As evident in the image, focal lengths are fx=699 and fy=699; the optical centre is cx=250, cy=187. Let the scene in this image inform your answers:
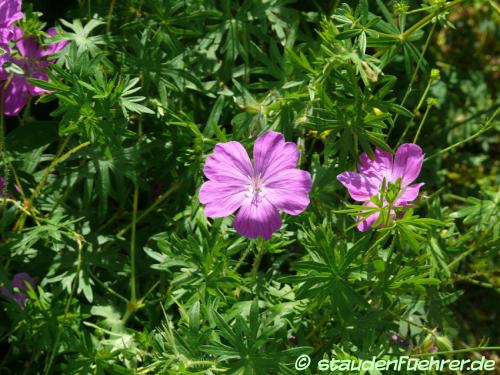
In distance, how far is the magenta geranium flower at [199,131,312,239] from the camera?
150 cm

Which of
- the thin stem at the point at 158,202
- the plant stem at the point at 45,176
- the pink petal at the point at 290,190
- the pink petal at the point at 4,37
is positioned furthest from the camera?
the thin stem at the point at 158,202

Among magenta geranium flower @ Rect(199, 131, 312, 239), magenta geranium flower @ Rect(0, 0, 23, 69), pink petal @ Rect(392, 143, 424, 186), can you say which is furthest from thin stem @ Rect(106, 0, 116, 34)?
pink petal @ Rect(392, 143, 424, 186)

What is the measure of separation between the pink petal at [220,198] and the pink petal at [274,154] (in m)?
0.07

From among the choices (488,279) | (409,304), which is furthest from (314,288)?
(488,279)

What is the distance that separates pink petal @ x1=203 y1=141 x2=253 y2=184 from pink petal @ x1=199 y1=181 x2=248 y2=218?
17mm

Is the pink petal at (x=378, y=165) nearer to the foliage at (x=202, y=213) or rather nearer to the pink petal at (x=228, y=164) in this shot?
the foliage at (x=202, y=213)

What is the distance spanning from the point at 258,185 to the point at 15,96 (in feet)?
2.52

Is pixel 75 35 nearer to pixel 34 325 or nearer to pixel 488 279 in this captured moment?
pixel 34 325

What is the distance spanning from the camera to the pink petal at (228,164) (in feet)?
5.05

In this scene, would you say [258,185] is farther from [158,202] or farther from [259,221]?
[158,202]

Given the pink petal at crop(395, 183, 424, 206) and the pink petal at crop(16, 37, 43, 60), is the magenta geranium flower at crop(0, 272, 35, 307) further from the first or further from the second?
the pink petal at crop(395, 183, 424, 206)

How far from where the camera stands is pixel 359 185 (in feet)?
5.24

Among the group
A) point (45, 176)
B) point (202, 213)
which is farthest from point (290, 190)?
point (45, 176)

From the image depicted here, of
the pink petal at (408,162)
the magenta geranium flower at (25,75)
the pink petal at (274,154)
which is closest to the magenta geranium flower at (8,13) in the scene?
the magenta geranium flower at (25,75)
